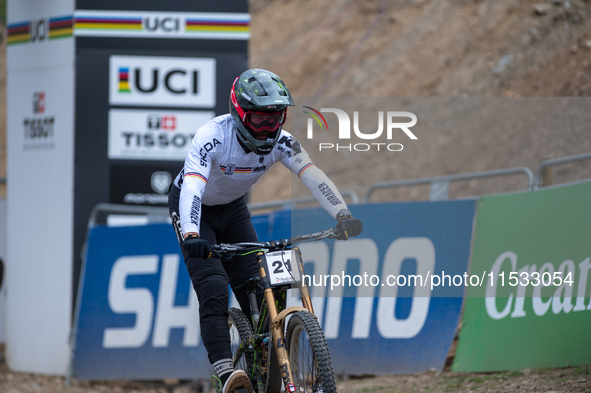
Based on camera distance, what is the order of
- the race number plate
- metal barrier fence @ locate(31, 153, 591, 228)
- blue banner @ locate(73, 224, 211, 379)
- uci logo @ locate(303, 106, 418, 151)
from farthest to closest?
blue banner @ locate(73, 224, 211, 379)
metal barrier fence @ locate(31, 153, 591, 228)
uci logo @ locate(303, 106, 418, 151)
the race number plate

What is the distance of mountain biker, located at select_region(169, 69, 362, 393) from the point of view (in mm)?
4270

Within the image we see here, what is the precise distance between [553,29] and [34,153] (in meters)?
13.3

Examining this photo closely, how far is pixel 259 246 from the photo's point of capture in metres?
4.28

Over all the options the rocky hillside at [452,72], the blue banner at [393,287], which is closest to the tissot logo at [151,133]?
the blue banner at [393,287]

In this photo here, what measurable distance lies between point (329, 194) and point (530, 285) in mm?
2403

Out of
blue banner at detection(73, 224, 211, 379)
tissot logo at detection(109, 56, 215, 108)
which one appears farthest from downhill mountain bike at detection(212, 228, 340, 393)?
tissot logo at detection(109, 56, 215, 108)

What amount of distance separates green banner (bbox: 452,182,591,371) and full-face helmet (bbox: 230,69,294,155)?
2727 mm

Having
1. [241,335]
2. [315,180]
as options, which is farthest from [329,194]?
[241,335]

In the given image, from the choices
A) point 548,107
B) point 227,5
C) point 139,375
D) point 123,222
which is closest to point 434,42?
point 548,107

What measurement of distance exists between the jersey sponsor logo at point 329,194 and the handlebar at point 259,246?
0.28 m

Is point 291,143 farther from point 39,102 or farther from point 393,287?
point 39,102

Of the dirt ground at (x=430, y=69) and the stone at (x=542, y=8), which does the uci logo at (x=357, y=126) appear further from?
the stone at (x=542, y=8)

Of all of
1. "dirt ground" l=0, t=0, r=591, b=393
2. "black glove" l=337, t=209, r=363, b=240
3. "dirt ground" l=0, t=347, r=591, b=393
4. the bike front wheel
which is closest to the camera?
the bike front wheel

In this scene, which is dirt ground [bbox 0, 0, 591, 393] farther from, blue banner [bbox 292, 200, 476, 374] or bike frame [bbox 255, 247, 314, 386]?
bike frame [bbox 255, 247, 314, 386]
